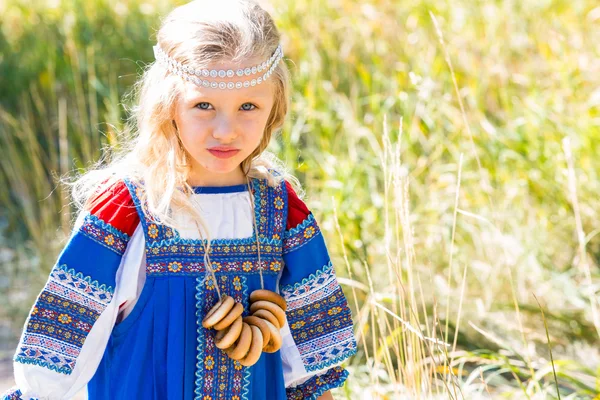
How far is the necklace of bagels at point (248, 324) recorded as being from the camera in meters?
1.80

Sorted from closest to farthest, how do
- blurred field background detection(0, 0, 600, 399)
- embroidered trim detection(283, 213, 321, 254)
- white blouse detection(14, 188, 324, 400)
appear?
white blouse detection(14, 188, 324, 400) < embroidered trim detection(283, 213, 321, 254) < blurred field background detection(0, 0, 600, 399)

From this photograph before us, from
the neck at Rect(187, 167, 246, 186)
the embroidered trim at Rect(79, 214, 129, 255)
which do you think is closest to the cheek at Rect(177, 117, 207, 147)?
the neck at Rect(187, 167, 246, 186)

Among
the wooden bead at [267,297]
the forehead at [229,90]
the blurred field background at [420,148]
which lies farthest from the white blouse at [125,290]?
the blurred field background at [420,148]

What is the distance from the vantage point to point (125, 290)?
1826mm

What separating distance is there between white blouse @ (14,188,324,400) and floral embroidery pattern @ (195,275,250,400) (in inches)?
3.9

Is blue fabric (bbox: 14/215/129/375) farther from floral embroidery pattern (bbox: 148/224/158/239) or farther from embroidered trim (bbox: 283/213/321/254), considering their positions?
embroidered trim (bbox: 283/213/321/254)

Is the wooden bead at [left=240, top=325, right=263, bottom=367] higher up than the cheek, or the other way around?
the cheek

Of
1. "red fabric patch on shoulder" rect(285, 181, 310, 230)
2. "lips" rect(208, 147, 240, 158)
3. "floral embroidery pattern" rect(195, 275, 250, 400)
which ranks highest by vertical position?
"lips" rect(208, 147, 240, 158)

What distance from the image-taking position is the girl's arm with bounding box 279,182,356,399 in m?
1.98

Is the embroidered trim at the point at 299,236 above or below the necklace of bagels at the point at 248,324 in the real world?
above

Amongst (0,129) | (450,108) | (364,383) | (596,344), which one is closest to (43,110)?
(0,129)

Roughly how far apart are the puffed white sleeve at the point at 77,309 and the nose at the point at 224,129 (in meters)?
0.25

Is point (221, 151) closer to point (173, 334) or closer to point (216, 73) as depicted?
point (216, 73)

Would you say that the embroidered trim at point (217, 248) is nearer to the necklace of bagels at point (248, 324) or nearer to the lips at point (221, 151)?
the necklace of bagels at point (248, 324)
